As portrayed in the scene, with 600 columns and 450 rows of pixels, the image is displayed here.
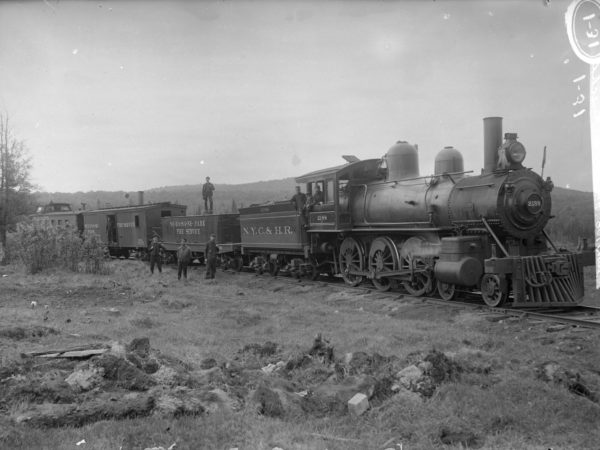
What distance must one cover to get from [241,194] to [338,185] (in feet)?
262

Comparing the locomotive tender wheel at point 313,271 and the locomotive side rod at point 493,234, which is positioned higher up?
the locomotive side rod at point 493,234

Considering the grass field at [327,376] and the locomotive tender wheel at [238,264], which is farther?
the locomotive tender wheel at [238,264]

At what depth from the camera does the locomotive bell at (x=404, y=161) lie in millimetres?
13398

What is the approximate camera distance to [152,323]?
937 cm

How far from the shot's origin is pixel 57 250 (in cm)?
1775

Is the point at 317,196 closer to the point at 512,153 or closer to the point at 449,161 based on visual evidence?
the point at 449,161

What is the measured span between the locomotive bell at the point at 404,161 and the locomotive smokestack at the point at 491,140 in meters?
2.77

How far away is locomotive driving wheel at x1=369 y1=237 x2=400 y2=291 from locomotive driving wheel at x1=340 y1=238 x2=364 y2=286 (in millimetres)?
602

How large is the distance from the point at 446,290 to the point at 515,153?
124 inches

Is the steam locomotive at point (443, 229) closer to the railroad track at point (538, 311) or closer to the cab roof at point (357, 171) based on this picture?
the cab roof at point (357, 171)

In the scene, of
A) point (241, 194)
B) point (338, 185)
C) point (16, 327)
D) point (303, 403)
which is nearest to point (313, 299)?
point (338, 185)

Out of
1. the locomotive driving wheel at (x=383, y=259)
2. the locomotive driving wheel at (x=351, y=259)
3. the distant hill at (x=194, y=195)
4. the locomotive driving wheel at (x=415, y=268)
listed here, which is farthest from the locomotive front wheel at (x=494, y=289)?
the distant hill at (x=194, y=195)

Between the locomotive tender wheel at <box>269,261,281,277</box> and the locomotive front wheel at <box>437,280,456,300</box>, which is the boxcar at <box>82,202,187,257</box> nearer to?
the locomotive tender wheel at <box>269,261,281,277</box>

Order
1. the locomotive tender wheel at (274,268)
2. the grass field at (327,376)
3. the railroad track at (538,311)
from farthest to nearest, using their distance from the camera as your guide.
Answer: the locomotive tender wheel at (274,268) < the railroad track at (538,311) < the grass field at (327,376)
